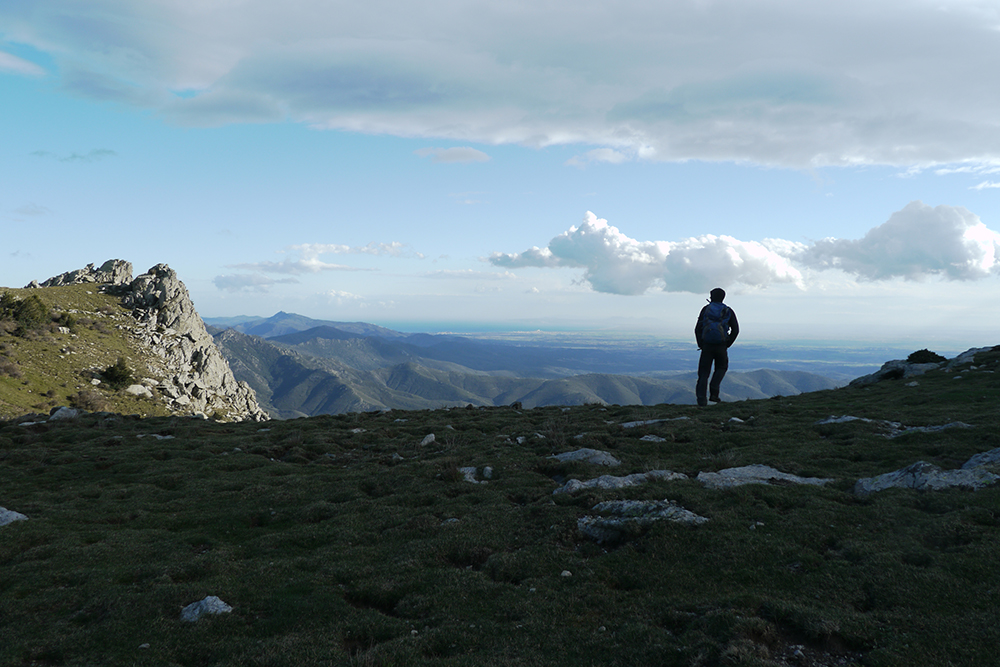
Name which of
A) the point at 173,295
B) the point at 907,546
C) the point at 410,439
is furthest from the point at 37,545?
the point at 173,295

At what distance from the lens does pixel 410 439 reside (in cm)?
2592

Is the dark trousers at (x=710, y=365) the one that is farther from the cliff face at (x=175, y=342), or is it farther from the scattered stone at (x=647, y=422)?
the cliff face at (x=175, y=342)

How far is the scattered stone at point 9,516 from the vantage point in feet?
47.3

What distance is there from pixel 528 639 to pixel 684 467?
403 inches

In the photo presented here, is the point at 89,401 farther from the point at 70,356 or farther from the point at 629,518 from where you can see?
the point at 629,518

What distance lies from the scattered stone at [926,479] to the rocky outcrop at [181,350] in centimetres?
9878

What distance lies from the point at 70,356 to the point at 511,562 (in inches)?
3657

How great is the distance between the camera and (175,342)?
106 m

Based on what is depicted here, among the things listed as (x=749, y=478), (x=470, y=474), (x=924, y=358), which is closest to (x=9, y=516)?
(x=470, y=474)

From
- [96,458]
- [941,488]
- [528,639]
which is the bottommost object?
[96,458]

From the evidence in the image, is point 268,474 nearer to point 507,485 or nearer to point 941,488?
point 507,485

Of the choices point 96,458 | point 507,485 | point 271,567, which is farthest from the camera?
point 96,458

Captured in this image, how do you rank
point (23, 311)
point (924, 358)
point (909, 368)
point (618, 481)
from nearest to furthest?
point (618, 481) → point (909, 368) → point (924, 358) → point (23, 311)

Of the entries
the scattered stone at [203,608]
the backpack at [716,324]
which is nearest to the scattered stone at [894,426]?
the backpack at [716,324]
